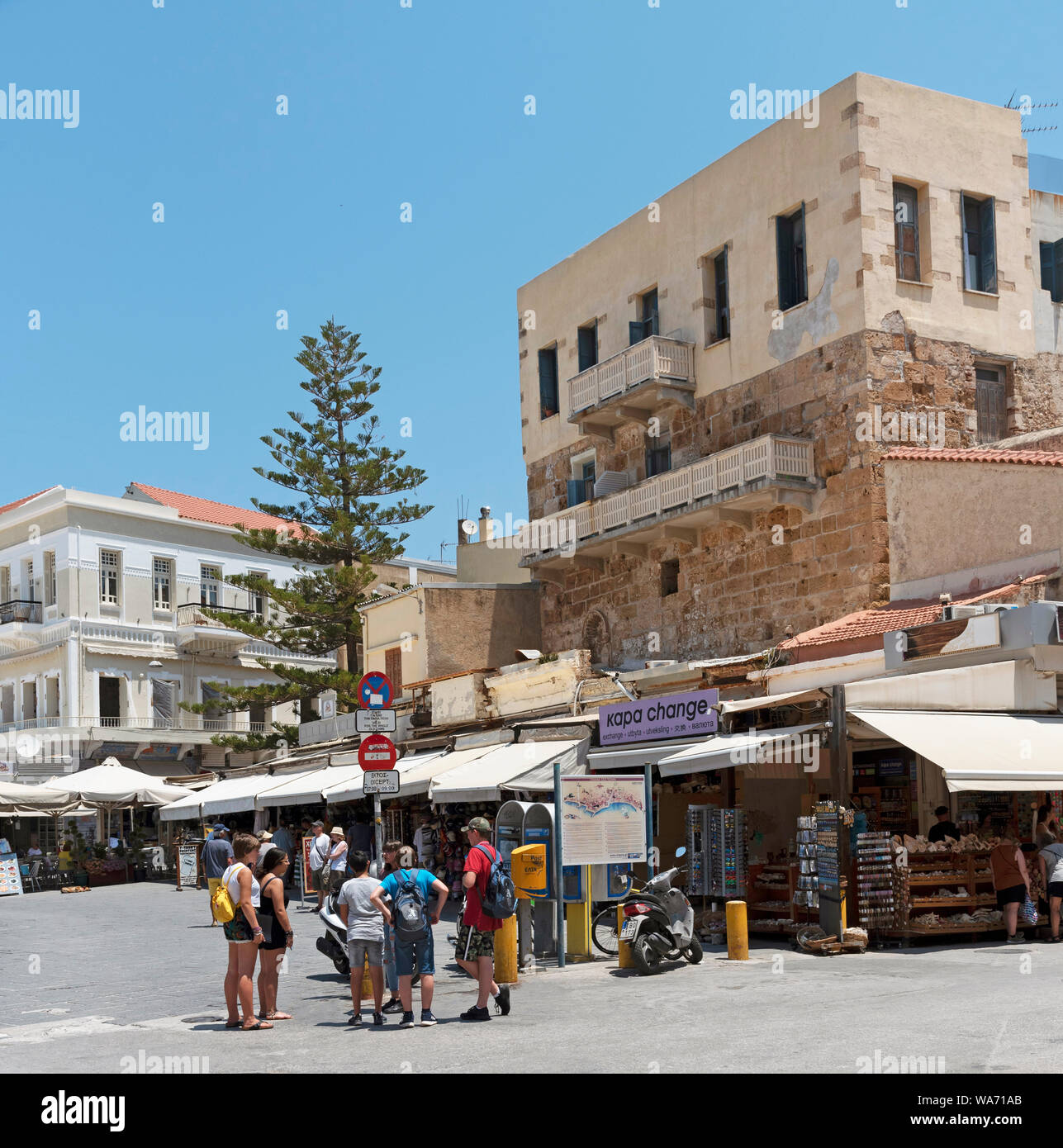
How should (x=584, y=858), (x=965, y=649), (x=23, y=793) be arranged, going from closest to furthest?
1. (x=584, y=858)
2. (x=965, y=649)
3. (x=23, y=793)

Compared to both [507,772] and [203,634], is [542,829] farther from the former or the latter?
[203,634]

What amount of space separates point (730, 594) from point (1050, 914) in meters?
11.8

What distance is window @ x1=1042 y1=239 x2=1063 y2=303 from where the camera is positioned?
25156 mm

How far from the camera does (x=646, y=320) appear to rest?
28.5 metres

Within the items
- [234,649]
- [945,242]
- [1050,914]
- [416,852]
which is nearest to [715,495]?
[945,242]

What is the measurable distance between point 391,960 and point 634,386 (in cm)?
1806

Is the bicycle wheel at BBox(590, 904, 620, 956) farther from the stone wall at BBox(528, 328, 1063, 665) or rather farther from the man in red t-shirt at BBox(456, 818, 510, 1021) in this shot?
the stone wall at BBox(528, 328, 1063, 665)

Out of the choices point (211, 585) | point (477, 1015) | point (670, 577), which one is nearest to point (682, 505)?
point (670, 577)

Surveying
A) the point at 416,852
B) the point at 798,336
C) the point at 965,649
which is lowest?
the point at 416,852

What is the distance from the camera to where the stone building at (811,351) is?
22953mm

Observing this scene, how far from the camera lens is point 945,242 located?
77.4 feet

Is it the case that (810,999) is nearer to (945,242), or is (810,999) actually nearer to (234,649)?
(945,242)
